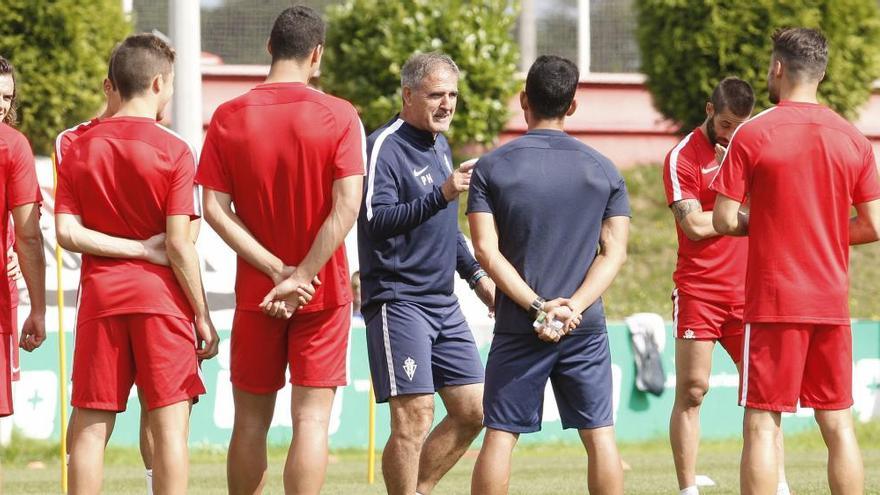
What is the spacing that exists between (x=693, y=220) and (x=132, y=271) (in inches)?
131

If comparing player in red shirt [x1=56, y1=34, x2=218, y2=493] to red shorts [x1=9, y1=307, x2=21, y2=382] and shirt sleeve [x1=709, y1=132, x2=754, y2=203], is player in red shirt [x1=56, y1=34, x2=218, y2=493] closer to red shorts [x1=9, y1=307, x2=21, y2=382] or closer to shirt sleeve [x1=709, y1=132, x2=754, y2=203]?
red shorts [x1=9, y1=307, x2=21, y2=382]

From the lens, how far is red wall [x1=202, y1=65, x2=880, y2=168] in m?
Answer: 20.6

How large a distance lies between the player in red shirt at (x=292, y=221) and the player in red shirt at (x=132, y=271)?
0.75 ft

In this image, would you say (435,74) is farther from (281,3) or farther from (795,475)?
(281,3)

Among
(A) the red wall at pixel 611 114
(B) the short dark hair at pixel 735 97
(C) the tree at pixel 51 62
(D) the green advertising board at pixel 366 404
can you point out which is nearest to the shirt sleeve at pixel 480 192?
(B) the short dark hair at pixel 735 97

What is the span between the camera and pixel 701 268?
8461 millimetres

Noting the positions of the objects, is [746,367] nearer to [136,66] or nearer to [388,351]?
[388,351]

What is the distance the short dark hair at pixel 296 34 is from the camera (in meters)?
6.48

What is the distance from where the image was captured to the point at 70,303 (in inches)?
525

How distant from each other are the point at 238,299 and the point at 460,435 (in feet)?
4.96

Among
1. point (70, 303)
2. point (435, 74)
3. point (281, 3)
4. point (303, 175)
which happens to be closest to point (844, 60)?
point (281, 3)

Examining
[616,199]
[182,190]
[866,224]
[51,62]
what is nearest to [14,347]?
[182,190]

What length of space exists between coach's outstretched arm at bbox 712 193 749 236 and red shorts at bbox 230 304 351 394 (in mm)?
1670

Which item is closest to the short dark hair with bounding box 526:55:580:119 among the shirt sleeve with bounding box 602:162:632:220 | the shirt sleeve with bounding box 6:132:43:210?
the shirt sleeve with bounding box 602:162:632:220
